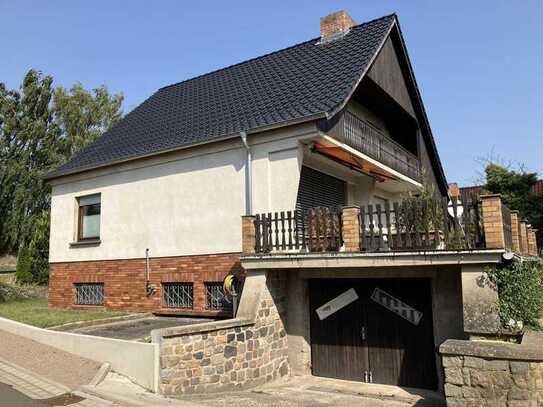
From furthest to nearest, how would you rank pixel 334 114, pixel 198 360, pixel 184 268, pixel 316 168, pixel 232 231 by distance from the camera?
1. pixel 316 168
2. pixel 184 268
3. pixel 232 231
4. pixel 334 114
5. pixel 198 360

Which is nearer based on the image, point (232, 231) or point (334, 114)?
point (334, 114)

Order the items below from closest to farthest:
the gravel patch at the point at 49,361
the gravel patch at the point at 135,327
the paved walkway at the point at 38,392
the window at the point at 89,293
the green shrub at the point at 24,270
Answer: the paved walkway at the point at 38,392 < the gravel patch at the point at 49,361 < the gravel patch at the point at 135,327 < the window at the point at 89,293 < the green shrub at the point at 24,270

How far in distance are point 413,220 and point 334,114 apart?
322 centimetres

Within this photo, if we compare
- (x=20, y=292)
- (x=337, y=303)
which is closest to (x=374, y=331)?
(x=337, y=303)

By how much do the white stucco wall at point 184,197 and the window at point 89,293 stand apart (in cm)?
91

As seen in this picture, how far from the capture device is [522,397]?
5.67 m

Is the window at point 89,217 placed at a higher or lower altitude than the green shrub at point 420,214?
higher

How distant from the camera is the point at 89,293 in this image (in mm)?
14523

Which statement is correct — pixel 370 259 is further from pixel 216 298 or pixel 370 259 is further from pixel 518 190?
pixel 518 190

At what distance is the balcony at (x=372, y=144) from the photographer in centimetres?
1139

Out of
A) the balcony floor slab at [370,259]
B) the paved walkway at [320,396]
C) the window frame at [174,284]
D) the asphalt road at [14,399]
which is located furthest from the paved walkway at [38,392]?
the window frame at [174,284]

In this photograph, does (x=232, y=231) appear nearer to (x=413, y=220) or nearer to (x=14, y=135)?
(x=413, y=220)

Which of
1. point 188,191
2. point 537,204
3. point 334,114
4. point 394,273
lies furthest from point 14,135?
point 537,204

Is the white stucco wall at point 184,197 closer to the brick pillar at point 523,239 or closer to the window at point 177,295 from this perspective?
the window at point 177,295
